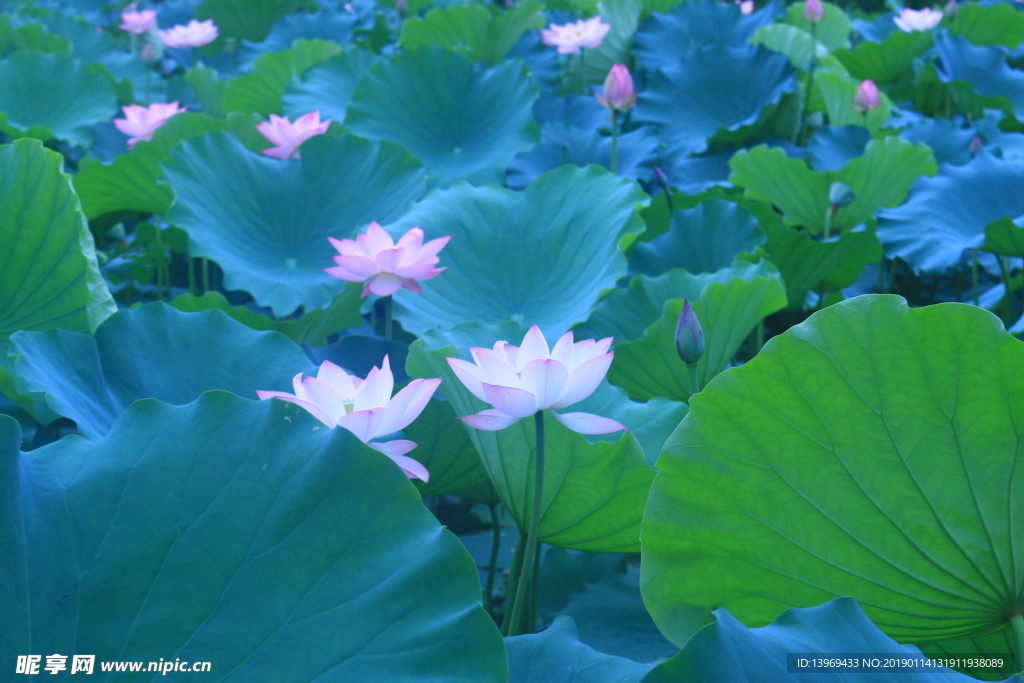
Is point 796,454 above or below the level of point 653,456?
above

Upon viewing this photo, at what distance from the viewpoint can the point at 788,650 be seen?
586 millimetres

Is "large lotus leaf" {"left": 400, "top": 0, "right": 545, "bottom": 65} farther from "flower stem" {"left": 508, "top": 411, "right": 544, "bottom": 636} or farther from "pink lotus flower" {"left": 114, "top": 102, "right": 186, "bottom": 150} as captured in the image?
"flower stem" {"left": 508, "top": 411, "right": 544, "bottom": 636}


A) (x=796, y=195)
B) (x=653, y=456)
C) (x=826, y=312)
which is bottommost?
(x=796, y=195)

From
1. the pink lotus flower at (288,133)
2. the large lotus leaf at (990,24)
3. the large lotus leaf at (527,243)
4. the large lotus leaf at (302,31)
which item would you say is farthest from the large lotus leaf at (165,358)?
the large lotus leaf at (990,24)

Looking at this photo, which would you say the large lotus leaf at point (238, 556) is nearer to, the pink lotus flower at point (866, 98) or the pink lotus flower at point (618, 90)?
the pink lotus flower at point (618, 90)

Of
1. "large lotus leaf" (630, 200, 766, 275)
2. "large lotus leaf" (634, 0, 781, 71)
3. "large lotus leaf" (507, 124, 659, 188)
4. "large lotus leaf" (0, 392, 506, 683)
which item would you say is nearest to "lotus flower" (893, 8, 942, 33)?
"large lotus leaf" (634, 0, 781, 71)

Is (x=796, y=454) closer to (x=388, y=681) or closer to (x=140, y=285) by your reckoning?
(x=388, y=681)

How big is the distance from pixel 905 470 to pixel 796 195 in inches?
51.1

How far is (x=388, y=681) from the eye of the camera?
0.59 metres

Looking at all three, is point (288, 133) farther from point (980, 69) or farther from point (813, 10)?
point (980, 69)

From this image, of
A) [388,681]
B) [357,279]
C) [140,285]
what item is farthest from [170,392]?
[140,285]

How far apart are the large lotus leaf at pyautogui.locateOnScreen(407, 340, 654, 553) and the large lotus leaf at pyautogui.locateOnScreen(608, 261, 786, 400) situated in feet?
1.34

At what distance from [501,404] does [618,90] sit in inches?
52.5

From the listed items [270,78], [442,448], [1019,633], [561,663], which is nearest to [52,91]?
[270,78]
